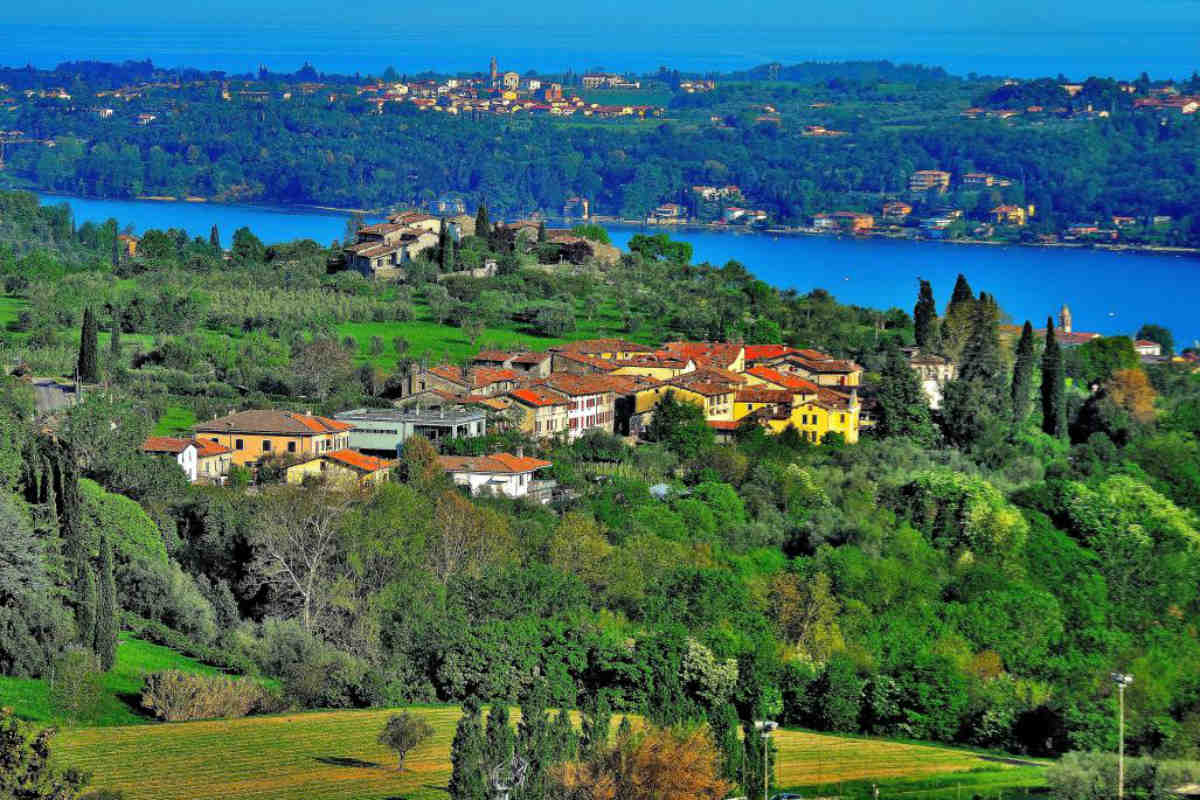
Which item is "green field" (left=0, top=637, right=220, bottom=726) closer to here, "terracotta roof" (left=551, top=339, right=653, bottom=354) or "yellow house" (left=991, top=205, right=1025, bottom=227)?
"terracotta roof" (left=551, top=339, right=653, bottom=354)

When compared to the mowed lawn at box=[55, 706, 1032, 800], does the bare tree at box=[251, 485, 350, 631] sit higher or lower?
higher

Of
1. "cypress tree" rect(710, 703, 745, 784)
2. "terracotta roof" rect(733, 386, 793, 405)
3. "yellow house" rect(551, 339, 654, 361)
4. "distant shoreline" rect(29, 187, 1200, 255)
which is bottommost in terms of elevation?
"cypress tree" rect(710, 703, 745, 784)

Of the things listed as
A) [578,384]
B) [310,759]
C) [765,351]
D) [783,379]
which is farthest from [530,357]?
[310,759]

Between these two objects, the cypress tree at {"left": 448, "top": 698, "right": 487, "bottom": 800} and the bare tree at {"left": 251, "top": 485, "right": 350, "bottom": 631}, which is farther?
the bare tree at {"left": 251, "top": 485, "right": 350, "bottom": 631}

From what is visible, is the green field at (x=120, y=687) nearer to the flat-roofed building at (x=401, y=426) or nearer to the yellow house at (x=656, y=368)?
the flat-roofed building at (x=401, y=426)

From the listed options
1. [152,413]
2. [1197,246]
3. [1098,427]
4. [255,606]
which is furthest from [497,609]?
[1197,246]

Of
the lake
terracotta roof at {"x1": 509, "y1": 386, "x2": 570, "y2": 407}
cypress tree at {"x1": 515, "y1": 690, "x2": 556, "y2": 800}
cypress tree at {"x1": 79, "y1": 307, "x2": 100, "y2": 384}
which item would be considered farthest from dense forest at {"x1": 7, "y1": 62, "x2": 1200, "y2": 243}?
cypress tree at {"x1": 515, "y1": 690, "x2": 556, "y2": 800}

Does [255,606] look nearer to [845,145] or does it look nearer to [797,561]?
[797,561]
